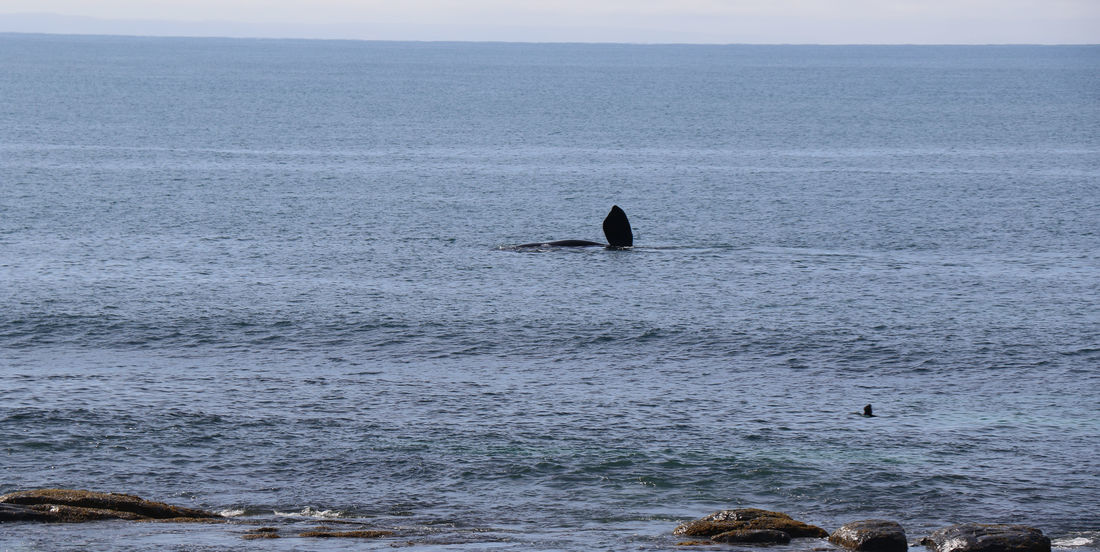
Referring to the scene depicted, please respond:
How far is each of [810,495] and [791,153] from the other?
309ft

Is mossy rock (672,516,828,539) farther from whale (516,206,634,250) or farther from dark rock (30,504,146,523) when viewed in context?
whale (516,206,634,250)

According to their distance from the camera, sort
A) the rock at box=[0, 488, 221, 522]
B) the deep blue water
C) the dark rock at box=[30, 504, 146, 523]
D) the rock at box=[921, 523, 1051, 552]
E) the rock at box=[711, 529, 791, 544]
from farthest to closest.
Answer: the deep blue water < the rock at box=[0, 488, 221, 522] < the dark rock at box=[30, 504, 146, 523] < the rock at box=[711, 529, 791, 544] < the rock at box=[921, 523, 1051, 552]

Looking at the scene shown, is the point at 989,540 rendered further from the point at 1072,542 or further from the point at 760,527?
the point at 760,527

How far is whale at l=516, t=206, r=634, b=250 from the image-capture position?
6694 centimetres

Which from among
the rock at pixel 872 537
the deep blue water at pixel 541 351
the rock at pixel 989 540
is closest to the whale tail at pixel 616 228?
the deep blue water at pixel 541 351

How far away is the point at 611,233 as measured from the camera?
6738 cm

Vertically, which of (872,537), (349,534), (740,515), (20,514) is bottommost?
(349,534)

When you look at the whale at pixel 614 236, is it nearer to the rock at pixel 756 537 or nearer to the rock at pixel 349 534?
the rock at pixel 756 537

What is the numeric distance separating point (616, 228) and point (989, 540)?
43475 mm

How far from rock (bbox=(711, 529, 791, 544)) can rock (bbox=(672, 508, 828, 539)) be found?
35cm

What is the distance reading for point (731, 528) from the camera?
26812mm

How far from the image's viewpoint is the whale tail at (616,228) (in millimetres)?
66875

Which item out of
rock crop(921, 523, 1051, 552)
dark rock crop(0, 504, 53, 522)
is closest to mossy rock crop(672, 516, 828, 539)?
rock crop(921, 523, 1051, 552)

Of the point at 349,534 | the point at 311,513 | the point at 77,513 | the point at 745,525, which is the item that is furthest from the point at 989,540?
the point at 77,513
